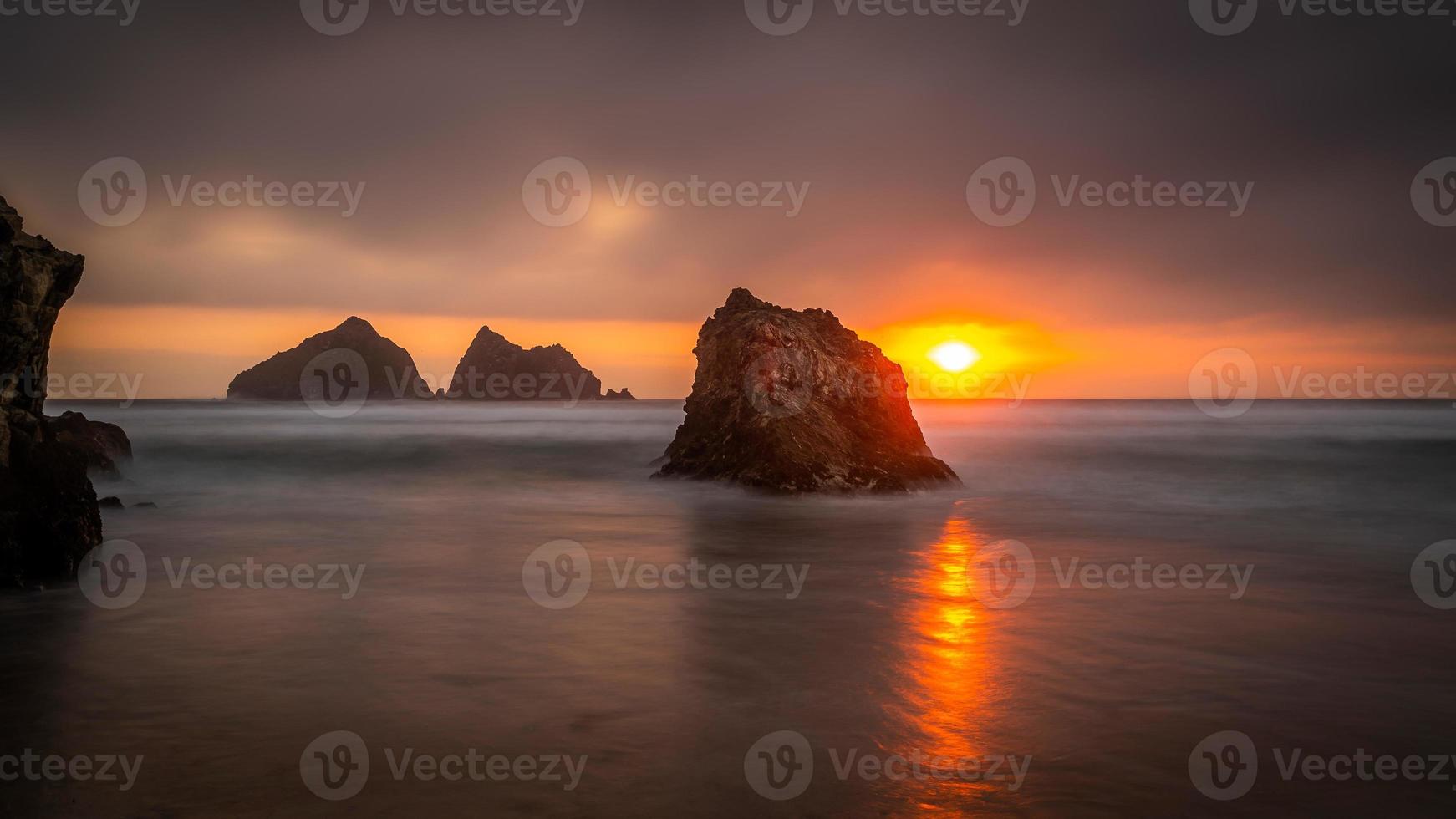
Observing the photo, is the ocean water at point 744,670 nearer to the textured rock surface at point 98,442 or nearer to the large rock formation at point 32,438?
the large rock formation at point 32,438

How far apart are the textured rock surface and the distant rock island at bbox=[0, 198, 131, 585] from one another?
16.1m

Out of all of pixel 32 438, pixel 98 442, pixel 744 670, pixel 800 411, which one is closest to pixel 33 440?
pixel 32 438

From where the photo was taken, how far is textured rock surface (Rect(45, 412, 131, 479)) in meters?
30.9

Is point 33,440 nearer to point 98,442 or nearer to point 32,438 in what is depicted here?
point 32,438

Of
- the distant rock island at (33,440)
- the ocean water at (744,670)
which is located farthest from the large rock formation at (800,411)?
the distant rock island at (33,440)

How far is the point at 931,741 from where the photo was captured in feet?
25.2

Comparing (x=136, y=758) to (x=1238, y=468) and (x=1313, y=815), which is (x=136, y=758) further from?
(x=1238, y=468)

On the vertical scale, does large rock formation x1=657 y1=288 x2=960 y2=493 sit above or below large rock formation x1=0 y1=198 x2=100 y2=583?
above

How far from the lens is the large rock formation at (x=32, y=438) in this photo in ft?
44.0

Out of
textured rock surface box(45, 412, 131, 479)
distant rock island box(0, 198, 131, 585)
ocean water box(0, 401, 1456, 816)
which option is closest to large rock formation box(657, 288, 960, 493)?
ocean water box(0, 401, 1456, 816)

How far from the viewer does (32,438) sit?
46.4 feet

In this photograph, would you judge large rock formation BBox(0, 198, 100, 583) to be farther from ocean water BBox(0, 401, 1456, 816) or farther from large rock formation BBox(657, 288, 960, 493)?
large rock formation BBox(657, 288, 960, 493)

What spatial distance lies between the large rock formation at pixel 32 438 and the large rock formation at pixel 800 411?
15.9m

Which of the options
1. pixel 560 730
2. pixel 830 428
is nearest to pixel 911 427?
pixel 830 428
